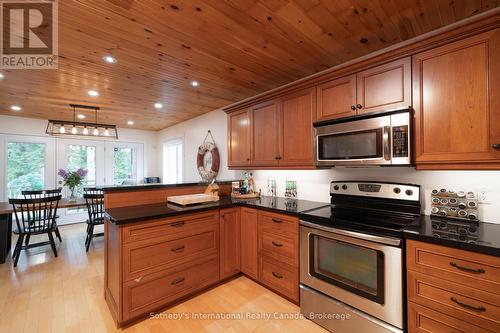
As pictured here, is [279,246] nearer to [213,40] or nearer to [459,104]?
[459,104]

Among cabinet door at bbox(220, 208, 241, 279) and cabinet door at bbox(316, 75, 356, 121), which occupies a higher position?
cabinet door at bbox(316, 75, 356, 121)

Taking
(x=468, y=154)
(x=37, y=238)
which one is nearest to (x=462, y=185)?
(x=468, y=154)

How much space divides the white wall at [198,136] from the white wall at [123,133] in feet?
2.92

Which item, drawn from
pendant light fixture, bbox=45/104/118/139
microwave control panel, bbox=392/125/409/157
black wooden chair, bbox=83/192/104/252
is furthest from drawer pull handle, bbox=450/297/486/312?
pendant light fixture, bbox=45/104/118/139

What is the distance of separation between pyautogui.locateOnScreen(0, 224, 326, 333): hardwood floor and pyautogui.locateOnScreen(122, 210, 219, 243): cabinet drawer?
0.72m

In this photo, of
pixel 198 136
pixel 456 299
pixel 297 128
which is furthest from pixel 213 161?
pixel 456 299

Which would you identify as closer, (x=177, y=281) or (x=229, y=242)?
(x=177, y=281)

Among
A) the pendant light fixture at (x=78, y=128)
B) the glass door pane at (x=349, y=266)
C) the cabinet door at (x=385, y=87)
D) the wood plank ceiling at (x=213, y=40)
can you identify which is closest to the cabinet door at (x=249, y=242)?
the glass door pane at (x=349, y=266)

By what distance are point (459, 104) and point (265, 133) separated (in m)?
1.74

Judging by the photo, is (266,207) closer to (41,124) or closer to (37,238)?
(37,238)

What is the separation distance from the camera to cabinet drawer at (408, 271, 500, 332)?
1.15m

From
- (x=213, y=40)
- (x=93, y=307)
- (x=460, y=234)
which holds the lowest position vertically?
(x=93, y=307)

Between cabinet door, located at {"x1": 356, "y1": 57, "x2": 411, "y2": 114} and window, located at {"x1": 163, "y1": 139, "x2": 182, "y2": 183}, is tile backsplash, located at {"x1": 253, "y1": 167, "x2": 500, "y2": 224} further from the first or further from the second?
window, located at {"x1": 163, "y1": 139, "x2": 182, "y2": 183}

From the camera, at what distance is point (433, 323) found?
132cm
